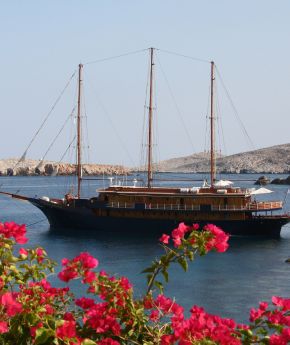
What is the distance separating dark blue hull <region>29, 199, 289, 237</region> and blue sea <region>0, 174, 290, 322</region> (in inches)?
26.7

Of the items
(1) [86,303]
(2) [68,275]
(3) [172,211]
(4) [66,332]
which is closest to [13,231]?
(2) [68,275]

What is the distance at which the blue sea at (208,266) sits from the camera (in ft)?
86.2

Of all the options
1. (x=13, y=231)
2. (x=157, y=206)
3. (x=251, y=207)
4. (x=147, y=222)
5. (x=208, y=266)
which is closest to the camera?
(x=13, y=231)

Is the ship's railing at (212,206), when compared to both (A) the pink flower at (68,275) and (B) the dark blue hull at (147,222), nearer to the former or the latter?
(B) the dark blue hull at (147,222)

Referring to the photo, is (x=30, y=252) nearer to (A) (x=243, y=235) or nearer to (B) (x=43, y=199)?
(A) (x=243, y=235)

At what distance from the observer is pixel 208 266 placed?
3528 cm

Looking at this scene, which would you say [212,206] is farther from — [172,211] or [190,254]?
[190,254]

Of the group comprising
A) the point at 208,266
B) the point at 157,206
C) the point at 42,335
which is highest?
the point at 42,335

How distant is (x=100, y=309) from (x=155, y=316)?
2.15 ft

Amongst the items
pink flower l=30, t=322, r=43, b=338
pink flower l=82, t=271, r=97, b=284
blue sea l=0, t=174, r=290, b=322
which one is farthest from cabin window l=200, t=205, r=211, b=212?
pink flower l=30, t=322, r=43, b=338

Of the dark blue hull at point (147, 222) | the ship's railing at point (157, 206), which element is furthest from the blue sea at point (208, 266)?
the ship's railing at point (157, 206)

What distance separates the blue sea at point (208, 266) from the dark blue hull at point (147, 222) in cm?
68

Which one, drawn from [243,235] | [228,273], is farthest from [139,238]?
[228,273]

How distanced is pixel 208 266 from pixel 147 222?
14.3 metres
